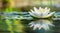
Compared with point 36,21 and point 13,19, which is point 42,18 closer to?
point 36,21

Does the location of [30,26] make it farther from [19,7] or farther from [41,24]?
[19,7]

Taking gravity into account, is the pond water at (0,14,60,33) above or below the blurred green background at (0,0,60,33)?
below

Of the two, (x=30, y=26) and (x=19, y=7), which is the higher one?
(x=19, y=7)

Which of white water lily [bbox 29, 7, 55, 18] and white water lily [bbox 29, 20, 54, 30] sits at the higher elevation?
white water lily [bbox 29, 7, 55, 18]

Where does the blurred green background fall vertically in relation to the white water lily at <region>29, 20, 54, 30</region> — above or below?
above

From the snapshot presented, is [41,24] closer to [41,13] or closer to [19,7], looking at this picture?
[41,13]

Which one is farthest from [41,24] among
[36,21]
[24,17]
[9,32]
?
[9,32]

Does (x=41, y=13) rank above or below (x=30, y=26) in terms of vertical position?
above

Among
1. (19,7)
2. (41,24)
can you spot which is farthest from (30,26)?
(19,7)

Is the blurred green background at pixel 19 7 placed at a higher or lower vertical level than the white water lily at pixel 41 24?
higher

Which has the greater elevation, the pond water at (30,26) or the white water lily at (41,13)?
the white water lily at (41,13)

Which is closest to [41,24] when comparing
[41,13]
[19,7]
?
[41,13]
